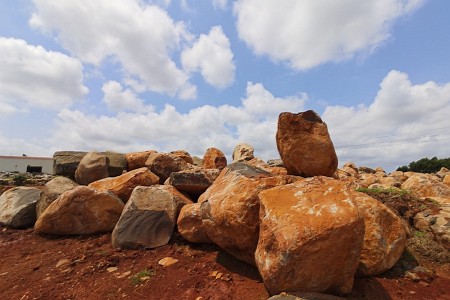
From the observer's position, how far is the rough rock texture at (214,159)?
12195 millimetres

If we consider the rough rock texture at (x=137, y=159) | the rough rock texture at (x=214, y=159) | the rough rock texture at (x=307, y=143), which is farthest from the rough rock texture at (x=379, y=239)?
the rough rock texture at (x=137, y=159)

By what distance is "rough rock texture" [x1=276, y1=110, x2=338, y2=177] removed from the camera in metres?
6.91

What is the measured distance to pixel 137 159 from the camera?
11.3 meters

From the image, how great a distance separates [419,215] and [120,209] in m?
6.42

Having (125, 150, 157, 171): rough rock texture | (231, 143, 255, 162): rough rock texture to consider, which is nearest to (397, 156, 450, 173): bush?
(231, 143, 255, 162): rough rock texture

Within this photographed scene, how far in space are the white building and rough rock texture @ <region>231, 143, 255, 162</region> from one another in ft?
120

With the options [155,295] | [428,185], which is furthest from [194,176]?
[428,185]

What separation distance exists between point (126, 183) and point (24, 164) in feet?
145

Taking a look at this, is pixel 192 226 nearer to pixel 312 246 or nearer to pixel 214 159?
pixel 312 246

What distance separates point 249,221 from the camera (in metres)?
5.14

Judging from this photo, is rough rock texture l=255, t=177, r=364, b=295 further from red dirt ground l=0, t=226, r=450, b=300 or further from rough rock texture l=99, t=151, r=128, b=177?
rough rock texture l=99, t=151, r=128, b=177

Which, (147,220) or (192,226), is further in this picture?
(147,220)

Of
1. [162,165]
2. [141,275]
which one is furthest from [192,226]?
[162,165]

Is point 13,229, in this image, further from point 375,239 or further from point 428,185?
point 428,185
